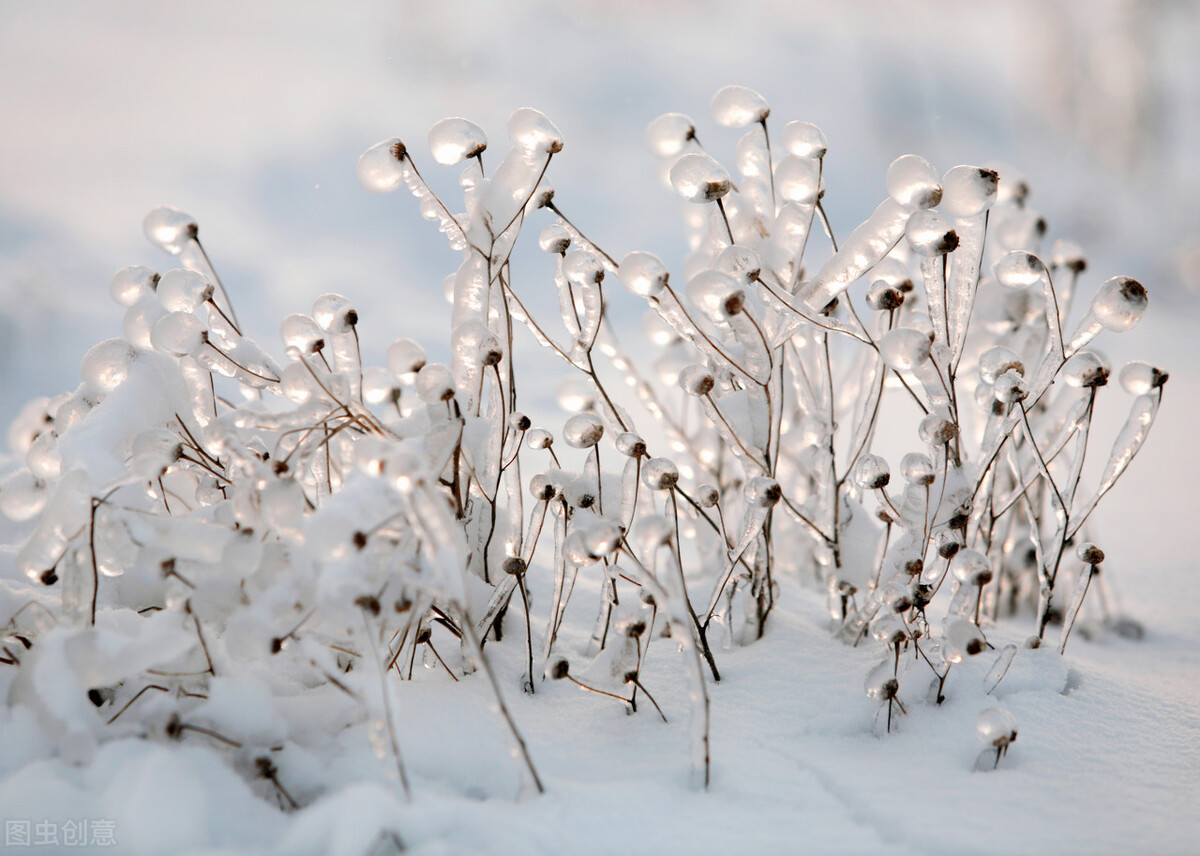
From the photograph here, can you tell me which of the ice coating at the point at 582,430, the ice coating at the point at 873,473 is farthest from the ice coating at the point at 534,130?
the ice coating at the point at 873,473

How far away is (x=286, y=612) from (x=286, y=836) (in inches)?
4.9

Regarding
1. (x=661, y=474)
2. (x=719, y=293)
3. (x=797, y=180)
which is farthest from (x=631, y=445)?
(x=797, y=180)

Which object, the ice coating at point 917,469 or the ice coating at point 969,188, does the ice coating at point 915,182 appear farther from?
the ice coating at point 917,469

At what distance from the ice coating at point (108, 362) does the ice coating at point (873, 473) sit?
0.61m

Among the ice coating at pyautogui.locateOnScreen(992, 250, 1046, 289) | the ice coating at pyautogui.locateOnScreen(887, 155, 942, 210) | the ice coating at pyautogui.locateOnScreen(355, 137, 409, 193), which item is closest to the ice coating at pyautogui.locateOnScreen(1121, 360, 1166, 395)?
the ice coating at pyautogui.locateOnScreen(992, 250, 1046, 289)

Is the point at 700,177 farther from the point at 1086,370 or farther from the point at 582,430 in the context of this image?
the point at 1086,370

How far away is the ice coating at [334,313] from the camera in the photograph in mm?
657

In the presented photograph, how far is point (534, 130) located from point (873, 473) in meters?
0.38

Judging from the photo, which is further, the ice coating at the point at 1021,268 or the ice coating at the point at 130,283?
the ice coating at the point at 130,283

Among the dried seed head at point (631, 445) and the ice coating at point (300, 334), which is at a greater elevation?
the ice coating at point (300, 334)

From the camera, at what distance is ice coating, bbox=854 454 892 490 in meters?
0.63

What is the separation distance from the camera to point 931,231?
1.91 feet

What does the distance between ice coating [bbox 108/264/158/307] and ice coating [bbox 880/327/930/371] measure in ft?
2.11

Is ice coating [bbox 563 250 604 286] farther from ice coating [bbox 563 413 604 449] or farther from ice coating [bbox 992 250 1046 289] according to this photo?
ice coating [bbox 992 250 1046 289]
